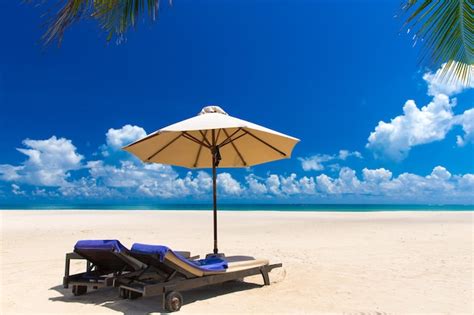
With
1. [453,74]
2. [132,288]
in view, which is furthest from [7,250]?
[453,74]

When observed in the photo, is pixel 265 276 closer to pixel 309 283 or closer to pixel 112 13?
pixel 309 283

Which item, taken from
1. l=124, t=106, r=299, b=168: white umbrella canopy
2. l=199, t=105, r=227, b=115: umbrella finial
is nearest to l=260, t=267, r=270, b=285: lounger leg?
l=124, t=106, r=299, b=168: white umbrella canopy

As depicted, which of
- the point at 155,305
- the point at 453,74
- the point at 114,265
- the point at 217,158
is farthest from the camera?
the point at 217,158

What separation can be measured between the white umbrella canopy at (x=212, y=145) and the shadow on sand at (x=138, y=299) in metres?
2.14

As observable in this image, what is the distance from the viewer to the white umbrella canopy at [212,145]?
6.22 meters

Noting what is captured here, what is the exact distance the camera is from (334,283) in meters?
5.78

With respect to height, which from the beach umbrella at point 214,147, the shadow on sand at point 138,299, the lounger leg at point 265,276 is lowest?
the shadow on sand at point 138,299

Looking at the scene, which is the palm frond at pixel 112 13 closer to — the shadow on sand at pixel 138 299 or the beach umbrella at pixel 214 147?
the beach umbrella at pixel 214 147

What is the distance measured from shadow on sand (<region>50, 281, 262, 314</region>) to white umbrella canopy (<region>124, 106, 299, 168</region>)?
2142mm

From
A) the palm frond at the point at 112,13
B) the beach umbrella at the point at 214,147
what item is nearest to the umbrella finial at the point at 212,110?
the beach umbrella at the point at 214,147

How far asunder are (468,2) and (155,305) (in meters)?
4.74

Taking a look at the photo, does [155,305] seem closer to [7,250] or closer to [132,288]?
[132,288]

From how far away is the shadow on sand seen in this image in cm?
466

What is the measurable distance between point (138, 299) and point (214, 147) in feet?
8.22
